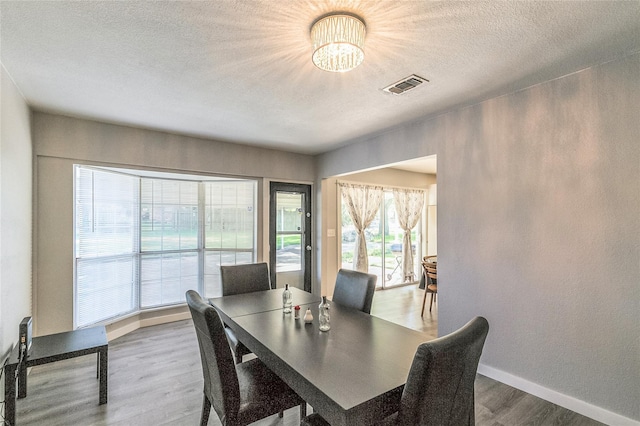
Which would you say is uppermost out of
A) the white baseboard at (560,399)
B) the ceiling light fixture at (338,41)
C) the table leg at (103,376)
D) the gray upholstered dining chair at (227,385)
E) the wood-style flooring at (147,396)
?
the ceiling light fixture at (338,41)

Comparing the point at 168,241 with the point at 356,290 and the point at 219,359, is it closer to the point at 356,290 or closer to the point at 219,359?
the point at 356,290

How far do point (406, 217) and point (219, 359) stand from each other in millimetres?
5585

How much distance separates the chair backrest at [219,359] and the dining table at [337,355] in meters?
0.21

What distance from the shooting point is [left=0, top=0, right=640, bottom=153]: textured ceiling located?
155 centimetres

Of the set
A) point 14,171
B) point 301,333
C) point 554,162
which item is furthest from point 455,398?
point 14,171

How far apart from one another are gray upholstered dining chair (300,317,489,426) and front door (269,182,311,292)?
12.1 feet

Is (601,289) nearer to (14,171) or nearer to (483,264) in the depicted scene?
(483,264)

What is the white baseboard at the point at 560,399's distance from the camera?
198 cm

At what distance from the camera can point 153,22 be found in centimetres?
164

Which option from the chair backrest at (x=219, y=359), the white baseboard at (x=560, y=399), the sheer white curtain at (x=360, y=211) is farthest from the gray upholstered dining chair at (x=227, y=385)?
the sheer white curtain at (x=360, y=211)

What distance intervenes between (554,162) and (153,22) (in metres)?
2.88

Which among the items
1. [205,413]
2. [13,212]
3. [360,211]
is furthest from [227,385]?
[360,211]

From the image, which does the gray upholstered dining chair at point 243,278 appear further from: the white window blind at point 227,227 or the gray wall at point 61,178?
the gray wall at point 61,178

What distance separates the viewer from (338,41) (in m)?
1.55
